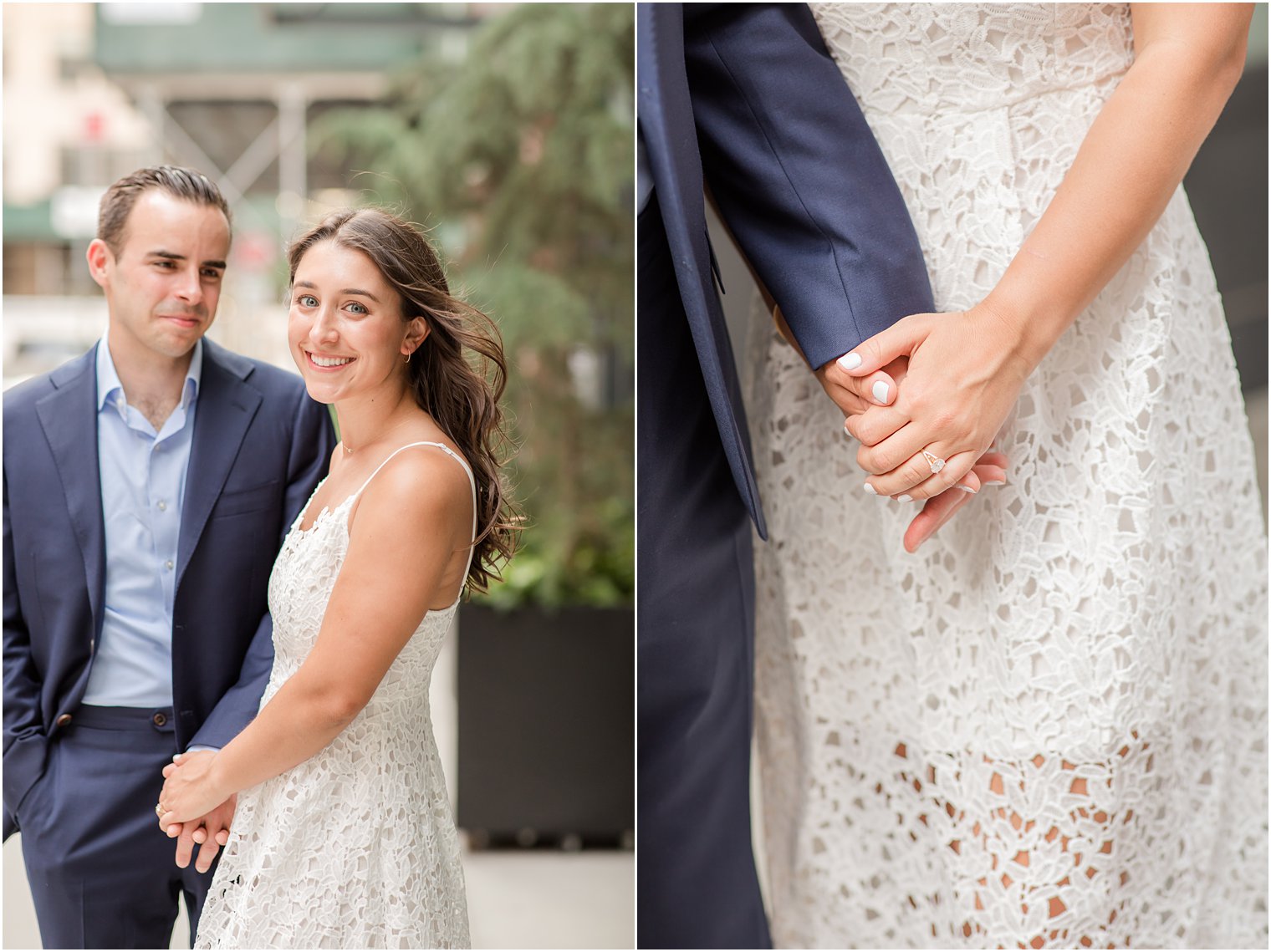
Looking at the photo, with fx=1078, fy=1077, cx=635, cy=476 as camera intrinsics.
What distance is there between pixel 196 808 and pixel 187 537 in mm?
208

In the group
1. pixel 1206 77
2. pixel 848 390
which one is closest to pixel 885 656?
pixel 848 390

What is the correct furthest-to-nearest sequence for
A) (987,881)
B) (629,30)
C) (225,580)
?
(629,30)
(987,881)
(225,580)

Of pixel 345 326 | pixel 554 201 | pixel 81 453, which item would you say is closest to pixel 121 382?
pixel 81 453

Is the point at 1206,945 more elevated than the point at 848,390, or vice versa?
the point at 848,390

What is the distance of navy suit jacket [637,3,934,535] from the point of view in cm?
92

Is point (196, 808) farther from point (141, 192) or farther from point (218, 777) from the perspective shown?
point (141, 192)

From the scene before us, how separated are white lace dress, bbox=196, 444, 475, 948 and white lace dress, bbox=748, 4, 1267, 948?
18.9 inches

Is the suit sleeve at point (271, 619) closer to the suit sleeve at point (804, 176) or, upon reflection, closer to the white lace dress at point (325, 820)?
the white lace dress at point (325, 820)

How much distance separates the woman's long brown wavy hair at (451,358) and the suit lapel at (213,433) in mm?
98

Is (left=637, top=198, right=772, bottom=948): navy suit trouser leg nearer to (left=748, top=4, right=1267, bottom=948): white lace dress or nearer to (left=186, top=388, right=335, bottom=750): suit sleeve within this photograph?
(left=748, top=4, right=1267, bottom=948): white lace dress

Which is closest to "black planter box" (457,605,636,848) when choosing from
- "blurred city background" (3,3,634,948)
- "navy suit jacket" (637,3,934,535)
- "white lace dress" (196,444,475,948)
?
"blurred city background" (3,3,634,948)

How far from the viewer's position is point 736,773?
1066 mm

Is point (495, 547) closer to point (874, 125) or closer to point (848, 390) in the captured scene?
point (848, 390)

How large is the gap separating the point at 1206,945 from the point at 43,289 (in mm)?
1252
